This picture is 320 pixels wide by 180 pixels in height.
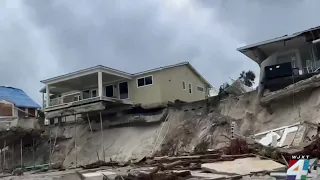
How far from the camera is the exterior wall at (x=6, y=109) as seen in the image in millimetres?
45344

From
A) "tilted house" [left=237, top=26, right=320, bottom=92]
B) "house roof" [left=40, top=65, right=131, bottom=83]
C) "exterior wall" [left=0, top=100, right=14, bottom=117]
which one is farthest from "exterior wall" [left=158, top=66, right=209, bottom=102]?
"exterior wall" [left=0, top=100, right=14, bottom=117]

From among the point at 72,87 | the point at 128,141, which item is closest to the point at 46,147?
the point at 72,87

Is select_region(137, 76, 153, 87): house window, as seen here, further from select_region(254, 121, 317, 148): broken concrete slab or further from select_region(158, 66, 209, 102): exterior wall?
select_region(254, 121, 317, 148): broken concrete slab

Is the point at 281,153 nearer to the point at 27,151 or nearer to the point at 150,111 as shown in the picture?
the point at 150,111

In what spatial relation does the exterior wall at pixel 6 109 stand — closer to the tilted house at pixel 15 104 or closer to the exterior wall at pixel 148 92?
the tilted house at pixel 15 104

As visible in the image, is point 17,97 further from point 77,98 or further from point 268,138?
point 268,138

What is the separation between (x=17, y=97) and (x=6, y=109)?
5.51 meters

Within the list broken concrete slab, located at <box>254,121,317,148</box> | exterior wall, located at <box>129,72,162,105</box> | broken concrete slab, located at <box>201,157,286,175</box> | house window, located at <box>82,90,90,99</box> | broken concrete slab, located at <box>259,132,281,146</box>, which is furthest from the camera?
house window, located at <box>82,90,90,99</box>

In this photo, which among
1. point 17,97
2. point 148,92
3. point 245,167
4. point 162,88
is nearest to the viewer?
point 245,167

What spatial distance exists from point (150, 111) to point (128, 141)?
3032 mm

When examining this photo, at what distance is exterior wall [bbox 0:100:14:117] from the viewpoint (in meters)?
45.3

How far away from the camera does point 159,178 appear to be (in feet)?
38.5

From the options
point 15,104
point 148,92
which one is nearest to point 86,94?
point 148,92

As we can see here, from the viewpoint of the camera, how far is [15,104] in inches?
1870
